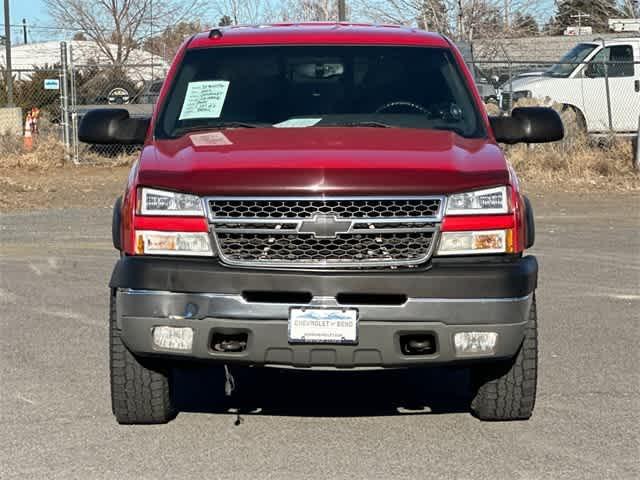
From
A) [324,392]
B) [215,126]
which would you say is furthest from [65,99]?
[324,392]

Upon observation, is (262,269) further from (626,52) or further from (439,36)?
(626,52)

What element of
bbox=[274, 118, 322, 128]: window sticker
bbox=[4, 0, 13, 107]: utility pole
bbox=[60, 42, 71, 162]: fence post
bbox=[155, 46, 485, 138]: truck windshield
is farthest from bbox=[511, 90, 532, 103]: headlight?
bbox=[274, 118, 322, 128]: window sticker

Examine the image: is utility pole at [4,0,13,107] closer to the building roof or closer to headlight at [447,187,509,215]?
the building roof

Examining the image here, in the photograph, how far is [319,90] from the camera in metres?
7.28

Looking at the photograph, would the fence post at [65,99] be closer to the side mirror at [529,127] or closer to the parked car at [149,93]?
the parked car at [149,93]

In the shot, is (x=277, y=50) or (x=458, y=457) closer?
(x=458, y=457)

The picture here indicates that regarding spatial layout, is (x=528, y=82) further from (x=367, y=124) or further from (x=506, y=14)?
(x=367, y=124)

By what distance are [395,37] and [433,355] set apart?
245 centimetres

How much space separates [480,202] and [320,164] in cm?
72

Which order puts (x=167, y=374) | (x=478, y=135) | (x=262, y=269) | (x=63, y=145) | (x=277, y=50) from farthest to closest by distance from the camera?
(x=63, y=145)
(x=277, y=50)
(x=478, y=135)
(x=167, y=374)
(x=262, y=269)

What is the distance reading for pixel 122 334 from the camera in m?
5.93

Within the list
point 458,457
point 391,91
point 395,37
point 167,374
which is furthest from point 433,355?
point 395,37

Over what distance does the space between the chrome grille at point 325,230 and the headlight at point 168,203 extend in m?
0.07

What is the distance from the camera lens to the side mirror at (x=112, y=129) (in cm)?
711
